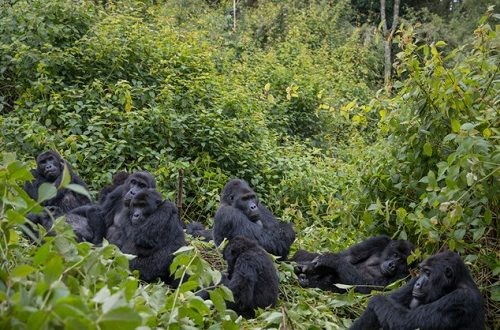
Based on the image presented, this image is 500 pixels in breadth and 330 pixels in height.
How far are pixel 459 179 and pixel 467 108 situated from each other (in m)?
0.76

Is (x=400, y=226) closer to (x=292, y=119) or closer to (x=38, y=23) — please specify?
(x=38, y=23)

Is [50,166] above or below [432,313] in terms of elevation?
below

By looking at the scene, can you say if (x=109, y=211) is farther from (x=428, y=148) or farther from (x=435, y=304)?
(x=435, y=304)

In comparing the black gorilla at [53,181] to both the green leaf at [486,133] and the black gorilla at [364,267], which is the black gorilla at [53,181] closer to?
the black gorilla at [364,267]

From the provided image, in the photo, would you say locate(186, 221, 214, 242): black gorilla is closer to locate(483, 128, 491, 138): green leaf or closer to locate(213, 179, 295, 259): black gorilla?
locate(213, 179, 295, 259): black gorilla

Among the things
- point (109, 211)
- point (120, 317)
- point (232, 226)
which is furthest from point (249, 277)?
point (120, 317)

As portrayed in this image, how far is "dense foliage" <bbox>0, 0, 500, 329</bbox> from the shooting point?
10.5 ft

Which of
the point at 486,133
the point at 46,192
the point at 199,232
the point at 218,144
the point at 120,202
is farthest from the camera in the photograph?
the point at 218,144

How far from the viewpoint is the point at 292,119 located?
13336mm

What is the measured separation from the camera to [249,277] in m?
5.45

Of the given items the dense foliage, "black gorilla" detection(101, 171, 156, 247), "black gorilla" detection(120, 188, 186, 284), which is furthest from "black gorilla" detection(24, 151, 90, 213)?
"black gorilla" detection(120, 188, 186, 284)

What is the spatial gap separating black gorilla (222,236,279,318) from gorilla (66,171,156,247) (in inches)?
56.4

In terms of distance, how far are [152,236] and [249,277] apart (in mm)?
1013

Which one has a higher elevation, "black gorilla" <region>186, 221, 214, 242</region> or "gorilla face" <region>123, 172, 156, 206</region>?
"gorilla face" <region>123, 172, 156, 206</region>
